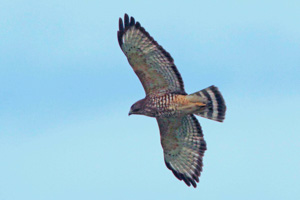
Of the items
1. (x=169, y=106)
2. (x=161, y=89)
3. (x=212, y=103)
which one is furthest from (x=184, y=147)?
(x=161, y=89)

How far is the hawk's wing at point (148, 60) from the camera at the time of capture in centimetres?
1828

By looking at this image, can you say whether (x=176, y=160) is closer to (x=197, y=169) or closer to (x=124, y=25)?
(x=197, y=169)

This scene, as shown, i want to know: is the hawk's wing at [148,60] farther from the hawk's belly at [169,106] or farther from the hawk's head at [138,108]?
the hawk's head at [138,108]

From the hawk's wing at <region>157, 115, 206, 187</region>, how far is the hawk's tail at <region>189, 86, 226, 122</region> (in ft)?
1.88

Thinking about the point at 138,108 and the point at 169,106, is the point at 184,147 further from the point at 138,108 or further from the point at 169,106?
the point at 138,108

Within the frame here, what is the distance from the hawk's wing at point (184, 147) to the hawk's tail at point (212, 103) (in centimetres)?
57

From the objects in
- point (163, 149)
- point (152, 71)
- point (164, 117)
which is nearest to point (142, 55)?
point (152, 71)

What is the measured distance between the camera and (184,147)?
65.7ft

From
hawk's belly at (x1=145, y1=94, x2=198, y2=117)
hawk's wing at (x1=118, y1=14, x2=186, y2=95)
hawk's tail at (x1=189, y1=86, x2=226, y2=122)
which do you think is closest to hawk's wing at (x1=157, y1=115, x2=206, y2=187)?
hawk's tail at (x1=189, y1=86, x2=226, y2=122)

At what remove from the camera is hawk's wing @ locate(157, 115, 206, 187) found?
1964 cm

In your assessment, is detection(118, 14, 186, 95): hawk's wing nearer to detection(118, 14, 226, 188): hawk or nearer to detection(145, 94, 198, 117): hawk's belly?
detection(118, 14, 226, 188): hawk

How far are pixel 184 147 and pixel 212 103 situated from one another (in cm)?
165

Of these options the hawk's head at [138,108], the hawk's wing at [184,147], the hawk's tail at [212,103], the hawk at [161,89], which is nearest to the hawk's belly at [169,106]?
the hawk at [161,89]

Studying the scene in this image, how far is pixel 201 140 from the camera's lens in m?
19.9
